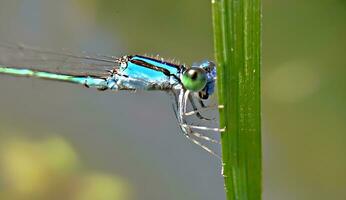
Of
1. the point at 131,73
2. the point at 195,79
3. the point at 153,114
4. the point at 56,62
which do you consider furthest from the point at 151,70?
the point at 153,114

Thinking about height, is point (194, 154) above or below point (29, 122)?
below

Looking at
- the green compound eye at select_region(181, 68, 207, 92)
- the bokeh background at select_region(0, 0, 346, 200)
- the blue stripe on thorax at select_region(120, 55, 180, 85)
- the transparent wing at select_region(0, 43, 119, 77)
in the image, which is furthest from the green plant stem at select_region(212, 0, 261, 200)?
the bokeh background at select_region(0, 0, 346, 200)

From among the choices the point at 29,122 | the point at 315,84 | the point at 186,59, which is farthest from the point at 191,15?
the point at 29,122

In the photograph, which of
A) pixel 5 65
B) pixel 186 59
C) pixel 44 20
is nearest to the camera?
pixel 5 65

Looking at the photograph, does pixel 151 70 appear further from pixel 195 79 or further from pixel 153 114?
pixel 153 114

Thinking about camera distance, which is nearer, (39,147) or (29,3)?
(39,147)

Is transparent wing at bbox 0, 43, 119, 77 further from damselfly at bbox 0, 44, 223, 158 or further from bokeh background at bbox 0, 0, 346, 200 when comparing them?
bokeh background at bbox 0, 0, 346, 200

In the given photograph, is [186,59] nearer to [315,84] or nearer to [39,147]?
[315,84]
